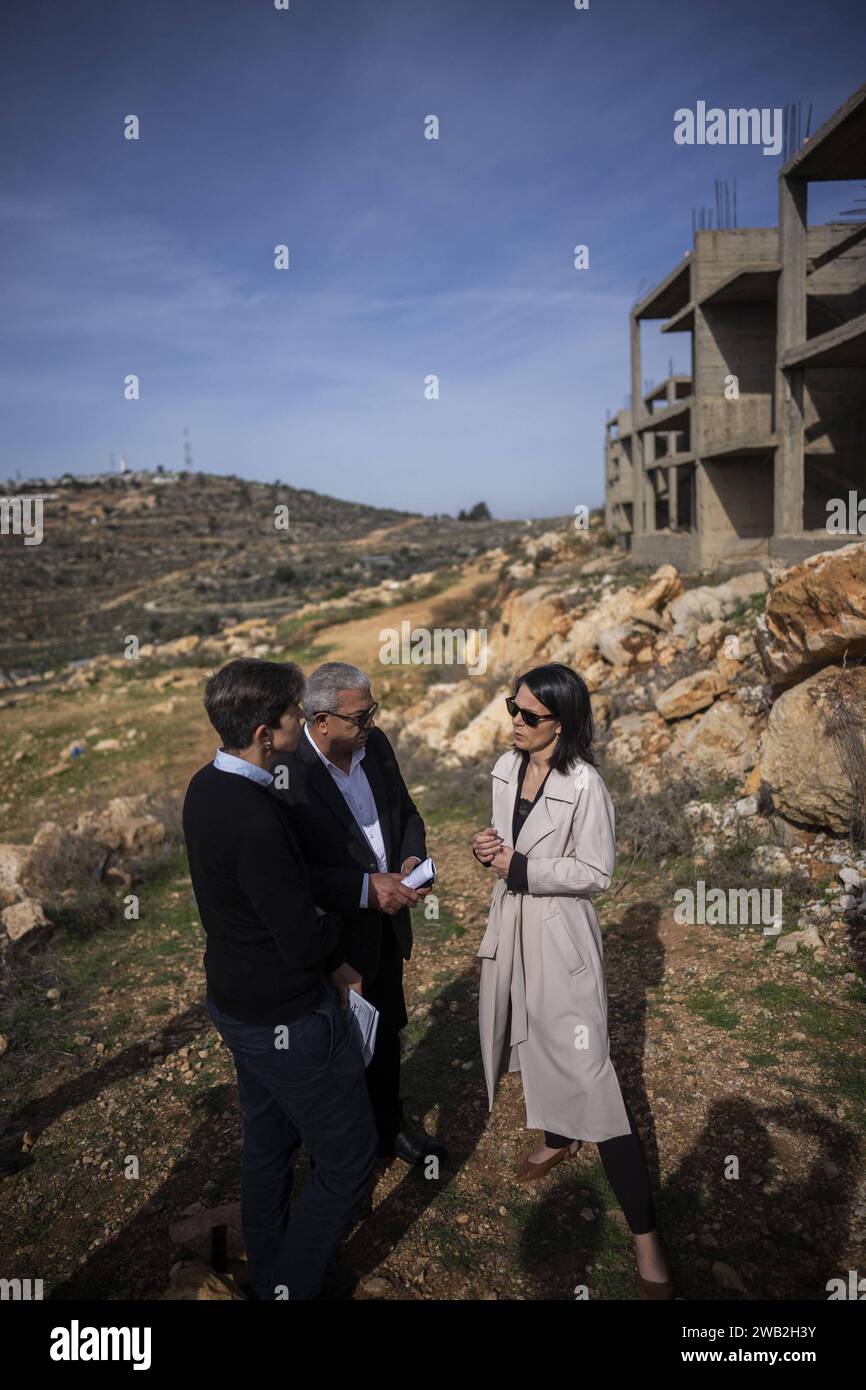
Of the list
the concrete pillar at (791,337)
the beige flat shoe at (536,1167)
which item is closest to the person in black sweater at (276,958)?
the beige flat shoe at (536,1167)

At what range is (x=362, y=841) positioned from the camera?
2836 millimetres

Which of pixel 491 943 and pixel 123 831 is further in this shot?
pixel 123 831

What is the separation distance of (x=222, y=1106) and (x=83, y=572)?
49718 mm

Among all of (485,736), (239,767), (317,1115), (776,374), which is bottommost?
(317,1115)

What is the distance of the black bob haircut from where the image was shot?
2560 millimetres

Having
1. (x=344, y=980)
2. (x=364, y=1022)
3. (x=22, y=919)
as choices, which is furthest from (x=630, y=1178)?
(x=22, y=919)

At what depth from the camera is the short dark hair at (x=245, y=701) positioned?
6.97ft

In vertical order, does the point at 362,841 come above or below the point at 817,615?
below

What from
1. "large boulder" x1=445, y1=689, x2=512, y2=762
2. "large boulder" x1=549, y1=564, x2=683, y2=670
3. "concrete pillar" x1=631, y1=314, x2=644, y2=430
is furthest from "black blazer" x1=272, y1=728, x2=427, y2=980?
"concrete pillar" x1=631, y1=314, x2=644, y2=430

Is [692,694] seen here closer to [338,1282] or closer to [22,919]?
[338,1282]

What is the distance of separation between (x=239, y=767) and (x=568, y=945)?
Result: 1.22 m

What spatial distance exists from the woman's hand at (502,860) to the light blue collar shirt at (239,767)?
0.89 m

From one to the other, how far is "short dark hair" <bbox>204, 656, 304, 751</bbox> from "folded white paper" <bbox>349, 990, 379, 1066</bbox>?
92cm
